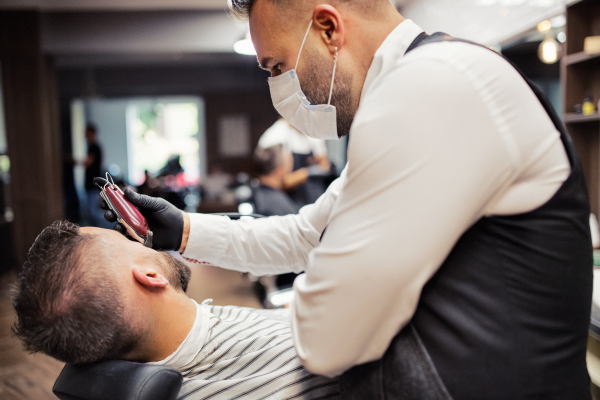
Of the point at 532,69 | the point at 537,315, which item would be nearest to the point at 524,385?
the point at 537,315

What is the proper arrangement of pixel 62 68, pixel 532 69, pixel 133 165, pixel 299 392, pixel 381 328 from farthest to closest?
pixel 133 165 < pixel 62 68 < pixel 532 69 < pixel 299 392 < pixel 381 328

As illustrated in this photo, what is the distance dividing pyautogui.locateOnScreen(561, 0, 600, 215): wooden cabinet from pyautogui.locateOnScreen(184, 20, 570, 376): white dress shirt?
2.58 meters

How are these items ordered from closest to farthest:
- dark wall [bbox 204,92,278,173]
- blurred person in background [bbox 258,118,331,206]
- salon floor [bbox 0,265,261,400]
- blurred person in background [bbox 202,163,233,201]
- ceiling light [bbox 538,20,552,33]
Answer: salon floor [bbox 0,265,261,400] → ceiling light [bbox 538,20,552,33] → blurred person in background [bbox 258,118,331,206] → blurred person in background [bbox 202,163,233,201] → dark wall [bbox 204,92,278,173]

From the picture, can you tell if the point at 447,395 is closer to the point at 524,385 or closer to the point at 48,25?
the point at 524,385

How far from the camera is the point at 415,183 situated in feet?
2.06

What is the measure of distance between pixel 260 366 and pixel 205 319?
207 millimetres

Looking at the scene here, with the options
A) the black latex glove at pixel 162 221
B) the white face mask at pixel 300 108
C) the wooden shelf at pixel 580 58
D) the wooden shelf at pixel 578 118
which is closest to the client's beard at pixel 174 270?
the black latex glove at pixel 162 221

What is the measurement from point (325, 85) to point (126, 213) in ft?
2.03

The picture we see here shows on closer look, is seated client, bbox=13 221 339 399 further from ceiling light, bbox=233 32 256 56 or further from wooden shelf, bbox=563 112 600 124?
ceiling light, bbox=233 32 256 56

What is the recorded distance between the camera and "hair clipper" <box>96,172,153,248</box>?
1.08 metres

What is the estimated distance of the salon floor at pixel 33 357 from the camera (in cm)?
250

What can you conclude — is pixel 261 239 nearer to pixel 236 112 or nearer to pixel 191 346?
pixel 191 346

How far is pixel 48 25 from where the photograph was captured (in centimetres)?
556

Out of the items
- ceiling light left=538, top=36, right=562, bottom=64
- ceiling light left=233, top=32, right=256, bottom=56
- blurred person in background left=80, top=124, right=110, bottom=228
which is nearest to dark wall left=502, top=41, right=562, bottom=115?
ceiling light left=538, top=36, right=562, bottom=64
